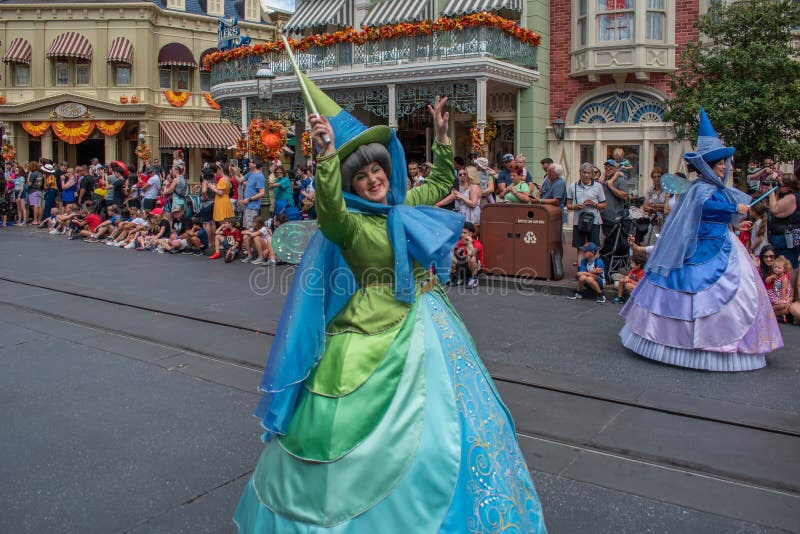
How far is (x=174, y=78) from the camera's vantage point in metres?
33.0

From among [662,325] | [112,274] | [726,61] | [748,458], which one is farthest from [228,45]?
[748,458]

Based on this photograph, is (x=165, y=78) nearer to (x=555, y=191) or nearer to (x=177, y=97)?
(x=177, y=97)

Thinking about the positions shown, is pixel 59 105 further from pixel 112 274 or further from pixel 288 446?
pixel 288 446

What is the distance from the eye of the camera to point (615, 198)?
1002cm

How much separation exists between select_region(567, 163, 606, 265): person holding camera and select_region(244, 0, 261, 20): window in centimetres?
2855

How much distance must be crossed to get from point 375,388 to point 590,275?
273 inches

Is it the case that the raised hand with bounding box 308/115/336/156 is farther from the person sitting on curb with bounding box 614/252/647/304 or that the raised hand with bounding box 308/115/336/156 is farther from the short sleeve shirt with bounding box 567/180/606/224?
the short sleeve shirt with bounding box 567/180/606/224

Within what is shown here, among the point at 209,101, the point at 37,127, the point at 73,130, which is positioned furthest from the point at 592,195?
the point at 37,127

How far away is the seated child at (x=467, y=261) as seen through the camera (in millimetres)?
10086

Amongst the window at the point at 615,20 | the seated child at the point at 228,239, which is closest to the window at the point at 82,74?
the seated child at the point at 228,239

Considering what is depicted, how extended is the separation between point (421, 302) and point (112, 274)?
30.4ft

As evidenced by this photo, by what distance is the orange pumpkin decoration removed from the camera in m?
12.9

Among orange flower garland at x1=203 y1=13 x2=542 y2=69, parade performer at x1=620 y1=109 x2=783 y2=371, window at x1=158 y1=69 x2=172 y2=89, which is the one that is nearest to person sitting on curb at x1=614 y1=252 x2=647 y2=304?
parade performer at x1=620 y1=109 x2=783 y2=371

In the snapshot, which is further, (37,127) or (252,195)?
(37,127)
